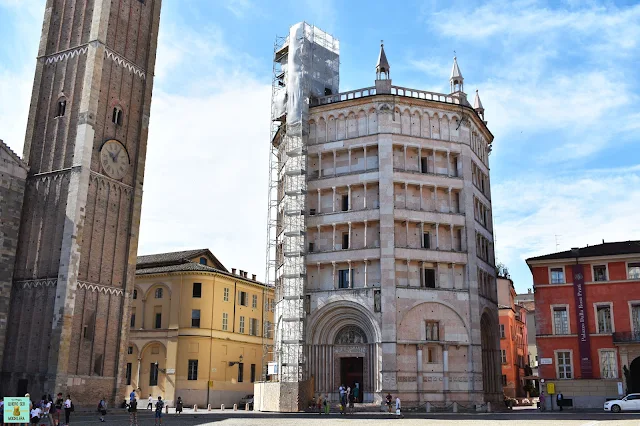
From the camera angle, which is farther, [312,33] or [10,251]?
[312,33]

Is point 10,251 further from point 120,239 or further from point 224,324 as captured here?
point 224,324

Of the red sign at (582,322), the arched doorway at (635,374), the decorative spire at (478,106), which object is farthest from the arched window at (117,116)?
the arched doorway at (635,374)

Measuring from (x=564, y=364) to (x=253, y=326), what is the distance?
33366 mm

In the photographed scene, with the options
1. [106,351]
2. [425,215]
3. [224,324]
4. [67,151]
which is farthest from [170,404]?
[425,215]

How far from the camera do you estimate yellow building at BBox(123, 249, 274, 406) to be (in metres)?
60.0

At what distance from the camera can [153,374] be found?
200 ft

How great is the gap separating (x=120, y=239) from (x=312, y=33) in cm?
2391

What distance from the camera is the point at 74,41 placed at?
162ft

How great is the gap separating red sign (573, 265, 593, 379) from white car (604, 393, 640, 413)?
4.85 metres

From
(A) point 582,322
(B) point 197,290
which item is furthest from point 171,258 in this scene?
(A) point 582,322

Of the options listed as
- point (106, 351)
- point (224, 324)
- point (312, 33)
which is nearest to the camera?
point (106, 351)

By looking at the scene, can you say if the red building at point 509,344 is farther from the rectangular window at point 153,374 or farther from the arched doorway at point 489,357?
the rectangular window at point 153,374

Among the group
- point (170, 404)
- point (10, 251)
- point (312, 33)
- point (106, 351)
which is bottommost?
point (170, 404)

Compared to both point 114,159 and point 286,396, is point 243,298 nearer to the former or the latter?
point 286,396
